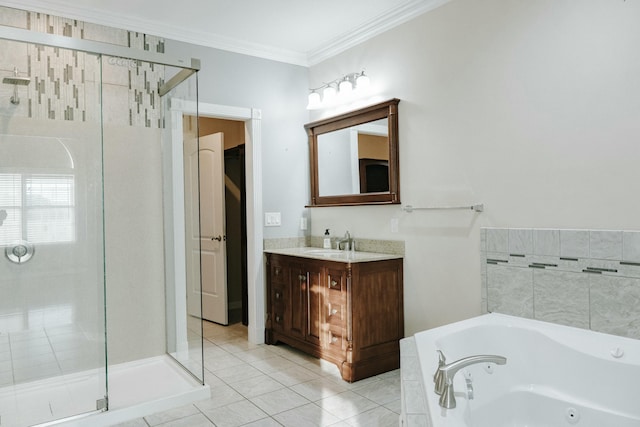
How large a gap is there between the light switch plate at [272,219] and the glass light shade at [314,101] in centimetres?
105

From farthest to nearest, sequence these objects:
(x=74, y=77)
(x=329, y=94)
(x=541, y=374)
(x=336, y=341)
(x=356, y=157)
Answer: (x=329, y=94)
(x=356, y=157)
(x=336, y=341)
(x=74, y=77)
(x=541, y=374)

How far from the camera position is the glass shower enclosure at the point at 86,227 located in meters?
2.64

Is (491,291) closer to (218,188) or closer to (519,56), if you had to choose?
(519,56)

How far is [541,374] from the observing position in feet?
7.11

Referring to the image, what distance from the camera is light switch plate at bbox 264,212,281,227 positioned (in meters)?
4.09

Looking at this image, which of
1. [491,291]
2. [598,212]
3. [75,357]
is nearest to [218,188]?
[75,357]

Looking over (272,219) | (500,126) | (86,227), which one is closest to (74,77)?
(86,227)

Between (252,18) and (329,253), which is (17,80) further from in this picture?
(329,253)

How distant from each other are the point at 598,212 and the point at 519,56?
1.00 metres

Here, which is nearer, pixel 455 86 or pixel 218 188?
pixel 455 86

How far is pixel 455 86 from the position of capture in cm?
296

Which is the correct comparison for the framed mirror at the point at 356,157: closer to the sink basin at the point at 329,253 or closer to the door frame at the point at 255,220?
the sink basin at the point at 329,253

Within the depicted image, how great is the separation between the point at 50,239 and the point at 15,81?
1.02m

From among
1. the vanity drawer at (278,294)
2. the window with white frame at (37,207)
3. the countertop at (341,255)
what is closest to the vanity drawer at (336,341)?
the countertop at (341,255)
